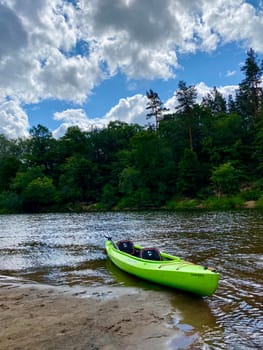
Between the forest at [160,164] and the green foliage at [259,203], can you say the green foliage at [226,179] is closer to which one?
the forest at [160,164]

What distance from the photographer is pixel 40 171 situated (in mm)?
77375

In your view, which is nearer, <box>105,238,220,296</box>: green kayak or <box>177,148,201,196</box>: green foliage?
<box>105,238,220,296</box>: green kayak

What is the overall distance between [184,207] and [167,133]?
73.6ft

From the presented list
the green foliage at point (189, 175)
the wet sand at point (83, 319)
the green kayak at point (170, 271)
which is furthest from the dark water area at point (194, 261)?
the green foliage at point (189, 175)

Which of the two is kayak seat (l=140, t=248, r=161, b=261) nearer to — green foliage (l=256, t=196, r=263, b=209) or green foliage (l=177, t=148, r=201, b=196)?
green foliage (l=256, t=196, r=263, b=209)

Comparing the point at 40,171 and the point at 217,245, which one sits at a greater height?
the point at 40,171

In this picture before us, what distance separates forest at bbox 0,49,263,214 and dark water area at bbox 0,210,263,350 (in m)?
26.4

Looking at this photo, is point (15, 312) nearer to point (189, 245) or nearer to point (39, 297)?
point (39, 297)

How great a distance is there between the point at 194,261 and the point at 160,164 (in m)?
49.5

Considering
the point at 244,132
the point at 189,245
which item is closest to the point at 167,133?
the point at 244,132

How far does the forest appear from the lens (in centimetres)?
5447

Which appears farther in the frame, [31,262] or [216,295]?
[31,262]

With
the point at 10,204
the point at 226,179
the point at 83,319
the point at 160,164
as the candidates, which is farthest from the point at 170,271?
the point at 10,204

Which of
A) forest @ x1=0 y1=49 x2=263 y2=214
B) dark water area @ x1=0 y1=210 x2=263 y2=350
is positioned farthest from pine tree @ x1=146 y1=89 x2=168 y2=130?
dark water area @ x1=0 y1=210 x2=263 y2=350
